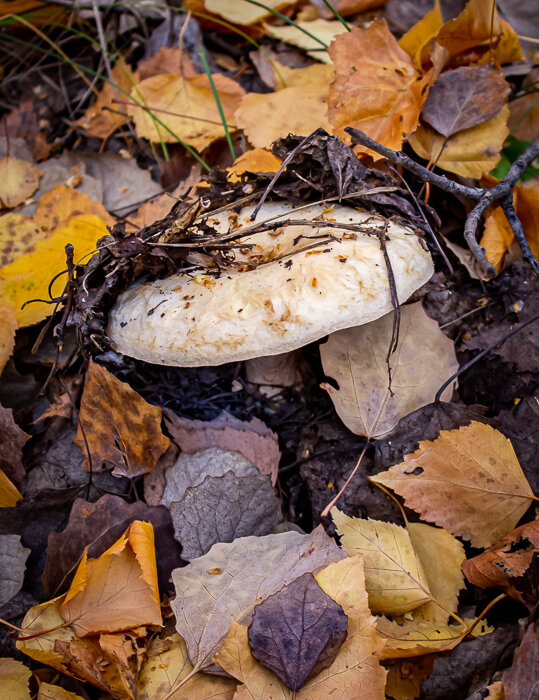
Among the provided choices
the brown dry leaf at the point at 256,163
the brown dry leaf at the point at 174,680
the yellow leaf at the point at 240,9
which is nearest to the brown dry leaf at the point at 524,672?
the brown dry leaf at the point at 174,680

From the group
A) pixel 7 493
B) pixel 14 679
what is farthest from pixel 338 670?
pixel 7 493

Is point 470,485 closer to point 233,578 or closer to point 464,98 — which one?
point 233,578

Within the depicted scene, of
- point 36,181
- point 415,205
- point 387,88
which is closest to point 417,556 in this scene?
point 415,205

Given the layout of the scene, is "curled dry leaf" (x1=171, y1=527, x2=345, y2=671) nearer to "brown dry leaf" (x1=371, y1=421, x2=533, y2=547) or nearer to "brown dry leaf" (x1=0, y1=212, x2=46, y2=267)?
"brown dry leaf" (x1=371, y1=421, x2=533, y2=547)

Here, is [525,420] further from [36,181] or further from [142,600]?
[36,181]

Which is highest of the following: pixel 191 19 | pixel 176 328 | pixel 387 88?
pixel 191 19

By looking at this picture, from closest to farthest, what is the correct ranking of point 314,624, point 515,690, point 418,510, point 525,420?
point 515,690 → point 314,624 → point 418,510 → point 525,420
